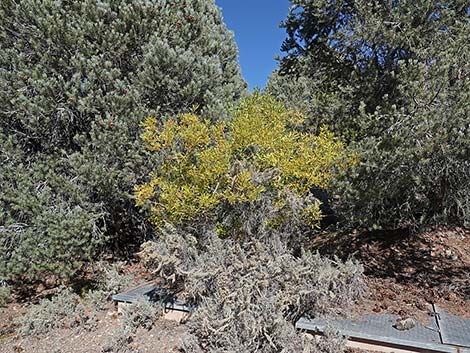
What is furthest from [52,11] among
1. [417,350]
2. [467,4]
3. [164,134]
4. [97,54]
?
[417,350]

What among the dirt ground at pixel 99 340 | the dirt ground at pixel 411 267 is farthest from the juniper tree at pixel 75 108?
the dirt ground at pixel 411 267

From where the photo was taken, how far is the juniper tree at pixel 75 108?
14.9ft

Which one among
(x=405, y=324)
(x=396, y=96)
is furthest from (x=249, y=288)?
(x=396, y=96)

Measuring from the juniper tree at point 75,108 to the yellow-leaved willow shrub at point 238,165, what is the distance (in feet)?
3.32

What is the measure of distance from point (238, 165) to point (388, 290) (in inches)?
89.7

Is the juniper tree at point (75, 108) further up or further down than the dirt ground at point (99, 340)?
further up

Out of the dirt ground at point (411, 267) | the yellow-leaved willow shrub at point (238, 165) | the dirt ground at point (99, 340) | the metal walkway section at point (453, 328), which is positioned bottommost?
the dirt ground at point (99, 340)

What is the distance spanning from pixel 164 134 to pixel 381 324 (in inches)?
113

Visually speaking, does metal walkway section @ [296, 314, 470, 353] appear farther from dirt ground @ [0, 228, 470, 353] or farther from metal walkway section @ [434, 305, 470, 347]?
dirt ground @ [0, 228, 470, 353]

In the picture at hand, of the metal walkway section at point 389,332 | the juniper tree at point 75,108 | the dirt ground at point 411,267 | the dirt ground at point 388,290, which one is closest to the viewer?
the metal walkway section at point 389,332

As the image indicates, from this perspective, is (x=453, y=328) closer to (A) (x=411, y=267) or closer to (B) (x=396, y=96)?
(A) (x=411, y=267)

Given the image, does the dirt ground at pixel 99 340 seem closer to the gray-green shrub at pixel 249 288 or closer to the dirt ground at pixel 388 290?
the dirt ground at pixel 388 290

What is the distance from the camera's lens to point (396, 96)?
4.34 metres

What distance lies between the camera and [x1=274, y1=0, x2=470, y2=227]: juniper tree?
342 centimetres
